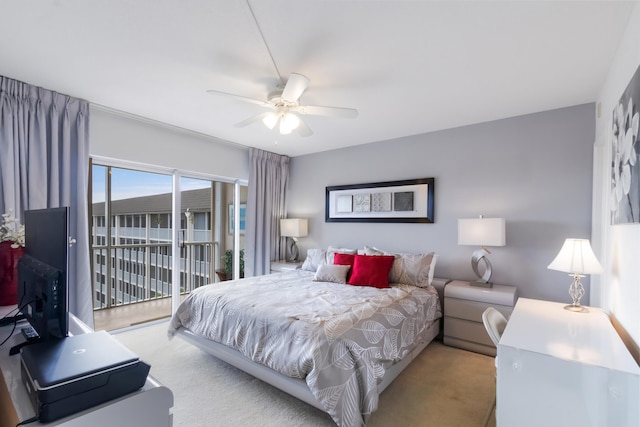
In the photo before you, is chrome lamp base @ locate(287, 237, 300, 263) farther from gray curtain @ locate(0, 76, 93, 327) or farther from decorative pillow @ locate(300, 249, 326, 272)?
gray curtain @ locate(0, 76, 93, 327)

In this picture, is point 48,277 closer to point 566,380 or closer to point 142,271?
point 566,380

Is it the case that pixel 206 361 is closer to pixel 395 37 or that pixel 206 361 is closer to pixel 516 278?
pixel 395 37

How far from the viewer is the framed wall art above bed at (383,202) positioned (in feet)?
12.5

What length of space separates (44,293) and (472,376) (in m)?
2.97

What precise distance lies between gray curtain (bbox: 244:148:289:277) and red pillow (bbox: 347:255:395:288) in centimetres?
186

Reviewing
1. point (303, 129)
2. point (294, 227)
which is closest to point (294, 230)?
point (294, 227)

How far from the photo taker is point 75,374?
0.82 m

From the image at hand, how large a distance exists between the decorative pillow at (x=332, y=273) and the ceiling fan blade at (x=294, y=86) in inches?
78.6

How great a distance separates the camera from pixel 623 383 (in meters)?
1.19

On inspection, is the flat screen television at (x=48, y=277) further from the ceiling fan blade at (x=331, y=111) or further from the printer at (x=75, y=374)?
the ceiling fan blade at (x=331, y=111)

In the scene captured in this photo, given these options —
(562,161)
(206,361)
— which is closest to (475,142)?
(562,161)

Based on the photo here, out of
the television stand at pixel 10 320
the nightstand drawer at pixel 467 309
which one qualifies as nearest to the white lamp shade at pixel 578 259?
the nightstand drawer at pixel 467 309

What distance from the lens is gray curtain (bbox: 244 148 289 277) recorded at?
463cm

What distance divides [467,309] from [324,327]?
6.02ft
